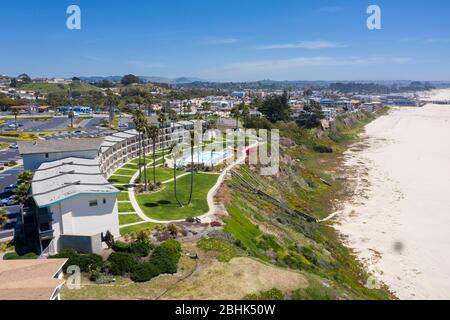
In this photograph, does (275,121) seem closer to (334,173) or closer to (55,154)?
(334,173)

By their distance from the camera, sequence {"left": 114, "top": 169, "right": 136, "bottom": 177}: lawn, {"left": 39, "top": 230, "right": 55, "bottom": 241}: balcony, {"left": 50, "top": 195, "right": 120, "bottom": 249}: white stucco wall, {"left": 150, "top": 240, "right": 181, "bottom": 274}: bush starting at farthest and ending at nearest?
{"left": 114, "top": 169, "right": 136, "bottom": 177}: lawn → {"left": 50, "top": 195, "right": 120, "bottom": 249}: white stucco wall → {"left": 39, "top": 230, "right": 55, "bottom": 241}: balcony → {"left": 150, "top": 240, "right": 181, "bottom": 274}: bush

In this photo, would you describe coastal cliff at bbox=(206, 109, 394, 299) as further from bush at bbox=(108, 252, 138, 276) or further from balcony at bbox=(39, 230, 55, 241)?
balcony at bbox=(39, 230, 55, 241)

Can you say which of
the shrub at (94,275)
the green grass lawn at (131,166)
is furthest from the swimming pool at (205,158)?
the shrub at (94,275)

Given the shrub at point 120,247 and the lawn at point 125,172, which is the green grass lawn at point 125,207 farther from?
the lawn at point 125,172

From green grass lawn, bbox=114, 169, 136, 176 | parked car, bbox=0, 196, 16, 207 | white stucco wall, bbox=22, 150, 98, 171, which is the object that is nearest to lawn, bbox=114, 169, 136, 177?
green grass lawn, bbox=114, 169, 136, 176
